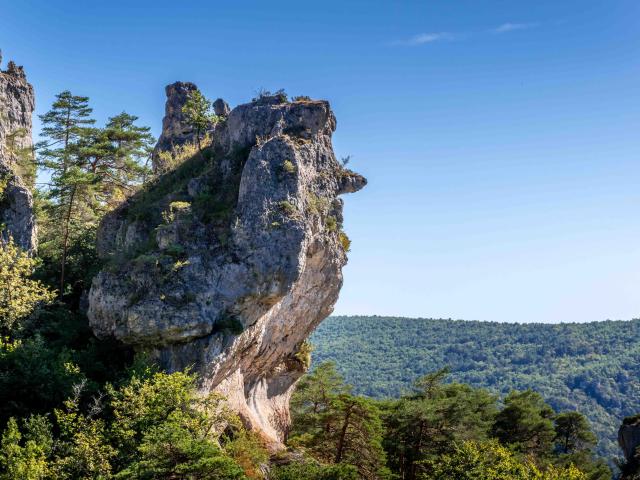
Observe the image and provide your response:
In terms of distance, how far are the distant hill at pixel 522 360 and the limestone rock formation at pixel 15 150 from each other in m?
107

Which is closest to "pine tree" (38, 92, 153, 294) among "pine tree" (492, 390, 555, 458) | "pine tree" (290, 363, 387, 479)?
"pine tree" (290, 363, 387, 479)

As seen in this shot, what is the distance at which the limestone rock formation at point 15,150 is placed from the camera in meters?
32.0

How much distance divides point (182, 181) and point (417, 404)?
17974 millimetres

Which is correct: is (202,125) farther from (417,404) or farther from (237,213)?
(417,404)

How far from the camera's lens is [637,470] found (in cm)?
3984

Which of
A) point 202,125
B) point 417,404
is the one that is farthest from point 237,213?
point 417,404

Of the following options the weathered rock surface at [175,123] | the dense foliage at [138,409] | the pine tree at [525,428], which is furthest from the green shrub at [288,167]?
the pine tree at [525,428]

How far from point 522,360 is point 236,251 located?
161 m

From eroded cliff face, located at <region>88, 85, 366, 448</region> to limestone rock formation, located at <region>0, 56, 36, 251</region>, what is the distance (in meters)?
4.02

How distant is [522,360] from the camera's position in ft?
566

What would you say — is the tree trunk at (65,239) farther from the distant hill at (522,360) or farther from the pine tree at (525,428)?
the distant hill at (522,360)

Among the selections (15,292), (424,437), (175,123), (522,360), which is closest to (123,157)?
(175,123)

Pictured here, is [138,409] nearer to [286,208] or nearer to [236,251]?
[236,251]

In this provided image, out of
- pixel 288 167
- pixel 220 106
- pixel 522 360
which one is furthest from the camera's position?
pixel 522 360
